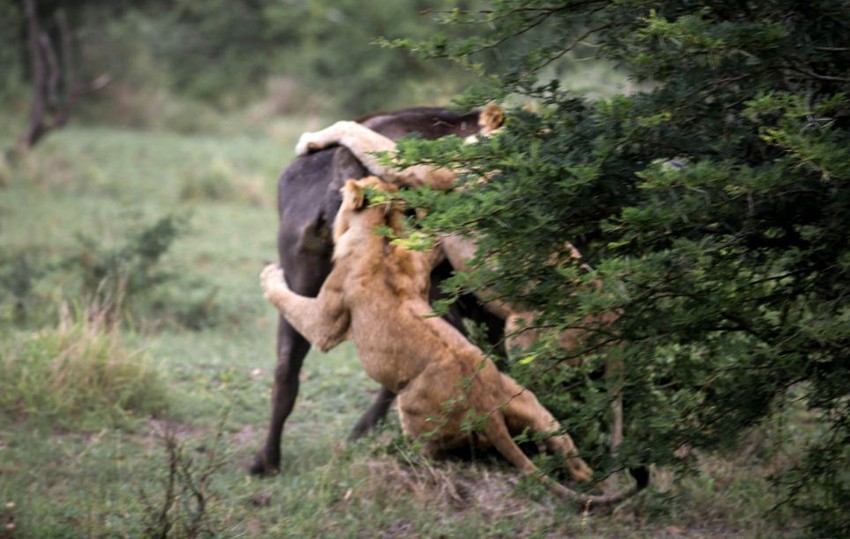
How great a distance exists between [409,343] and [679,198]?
5.57 ft

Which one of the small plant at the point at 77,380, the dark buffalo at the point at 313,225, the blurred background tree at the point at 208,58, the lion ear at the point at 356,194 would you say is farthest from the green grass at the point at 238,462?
the blurred background tree at the point at 208,58

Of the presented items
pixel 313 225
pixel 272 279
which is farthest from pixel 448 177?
pixel 272 279

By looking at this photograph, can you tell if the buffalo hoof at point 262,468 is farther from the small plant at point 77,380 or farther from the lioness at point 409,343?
the small plant at point 77,380

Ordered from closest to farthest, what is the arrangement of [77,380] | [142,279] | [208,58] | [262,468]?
[262,468] < [77,380] < [142,279] < [208,58]

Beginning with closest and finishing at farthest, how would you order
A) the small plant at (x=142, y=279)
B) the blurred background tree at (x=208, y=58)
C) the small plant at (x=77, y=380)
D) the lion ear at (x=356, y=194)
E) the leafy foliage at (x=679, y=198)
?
the leafy foliage at (x=679, y=198) < the lion ear at (x=356, y=194) < the small plant at (x=77, y=380) < the small plant at (x=142, y=279) < the blurred background tree at (x=208, y=58)

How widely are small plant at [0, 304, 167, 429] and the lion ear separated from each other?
2.39 meters

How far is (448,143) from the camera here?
4.01 meters

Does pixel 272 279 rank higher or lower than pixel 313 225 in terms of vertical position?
lower

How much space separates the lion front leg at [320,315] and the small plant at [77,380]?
1685mm

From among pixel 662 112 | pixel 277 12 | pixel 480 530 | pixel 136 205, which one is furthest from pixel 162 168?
pixel 662 112

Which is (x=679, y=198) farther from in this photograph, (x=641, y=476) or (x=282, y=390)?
(x=282, y=390)

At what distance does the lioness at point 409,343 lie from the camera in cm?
510

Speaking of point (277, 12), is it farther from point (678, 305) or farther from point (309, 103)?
point (678, 305)

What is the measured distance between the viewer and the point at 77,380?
6734 mm
